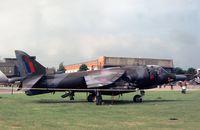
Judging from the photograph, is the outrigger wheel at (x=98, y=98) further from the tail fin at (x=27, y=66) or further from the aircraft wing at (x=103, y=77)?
the tail fin at (x=27, y=66)

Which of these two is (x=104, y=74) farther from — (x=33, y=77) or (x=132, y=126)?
(x=132, y=126)

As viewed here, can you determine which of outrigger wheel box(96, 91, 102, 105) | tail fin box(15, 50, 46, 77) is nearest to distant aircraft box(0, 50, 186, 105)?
tail fin box(15, 50, 46, 77)

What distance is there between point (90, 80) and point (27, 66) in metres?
5.13

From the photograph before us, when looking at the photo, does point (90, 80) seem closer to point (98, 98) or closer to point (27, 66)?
point (98, 98)

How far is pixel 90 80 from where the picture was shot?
29.9m

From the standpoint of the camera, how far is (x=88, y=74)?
102 ft

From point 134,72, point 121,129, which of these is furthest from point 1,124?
point 134,72

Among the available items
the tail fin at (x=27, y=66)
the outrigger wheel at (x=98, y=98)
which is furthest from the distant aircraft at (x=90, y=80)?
the outrigger wheel at (x=98, y=98)

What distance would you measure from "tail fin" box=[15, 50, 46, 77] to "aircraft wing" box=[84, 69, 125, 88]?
3.84 metres

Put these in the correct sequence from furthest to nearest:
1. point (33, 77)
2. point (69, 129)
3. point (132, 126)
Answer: point (33, 77) → point (132, 126) → point (69, 129)

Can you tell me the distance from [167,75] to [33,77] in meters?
11.5

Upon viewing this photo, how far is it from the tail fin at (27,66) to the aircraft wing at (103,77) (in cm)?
384

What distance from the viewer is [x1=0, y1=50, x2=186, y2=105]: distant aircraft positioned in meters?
29.3

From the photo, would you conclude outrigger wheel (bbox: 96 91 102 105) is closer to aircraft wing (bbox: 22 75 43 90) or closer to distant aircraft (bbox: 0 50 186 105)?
distant aircraft (bbox: 0 50 186 105)
